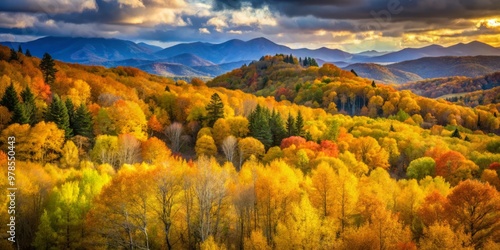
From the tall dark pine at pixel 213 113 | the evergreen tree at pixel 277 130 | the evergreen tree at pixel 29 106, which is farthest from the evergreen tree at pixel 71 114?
the evergreen tree at pixel 277 130

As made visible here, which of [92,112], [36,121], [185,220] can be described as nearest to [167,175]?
[185,220]

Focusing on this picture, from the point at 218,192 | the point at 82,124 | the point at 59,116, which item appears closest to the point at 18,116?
the point at 59,116

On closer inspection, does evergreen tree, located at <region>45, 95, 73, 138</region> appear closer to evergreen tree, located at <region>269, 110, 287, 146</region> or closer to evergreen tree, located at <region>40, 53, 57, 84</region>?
evergreen tree, located at <region>40, 53, 57, 84</region>

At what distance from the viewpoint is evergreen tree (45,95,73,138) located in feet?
248

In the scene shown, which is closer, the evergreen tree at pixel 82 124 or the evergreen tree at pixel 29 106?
the evergreen tree at pixel 29 106

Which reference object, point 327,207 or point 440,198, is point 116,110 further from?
point 440,198

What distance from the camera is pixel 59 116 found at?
76.2 meters

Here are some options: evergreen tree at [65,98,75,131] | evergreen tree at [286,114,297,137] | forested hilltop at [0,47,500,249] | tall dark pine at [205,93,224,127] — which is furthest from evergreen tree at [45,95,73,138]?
evergreen tree at [286,114,297,137]

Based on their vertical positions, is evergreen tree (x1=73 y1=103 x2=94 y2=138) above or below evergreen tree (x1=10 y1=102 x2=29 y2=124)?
below

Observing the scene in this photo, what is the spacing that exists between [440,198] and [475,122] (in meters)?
158

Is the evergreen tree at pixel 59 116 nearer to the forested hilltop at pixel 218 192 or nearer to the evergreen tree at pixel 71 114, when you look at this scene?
the forested hilltop at pixel 218 192

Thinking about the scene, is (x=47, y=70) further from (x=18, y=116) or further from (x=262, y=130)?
(x=262, y=130)

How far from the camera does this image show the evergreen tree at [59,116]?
2977 inches

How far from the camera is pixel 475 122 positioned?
185000 millimetres
